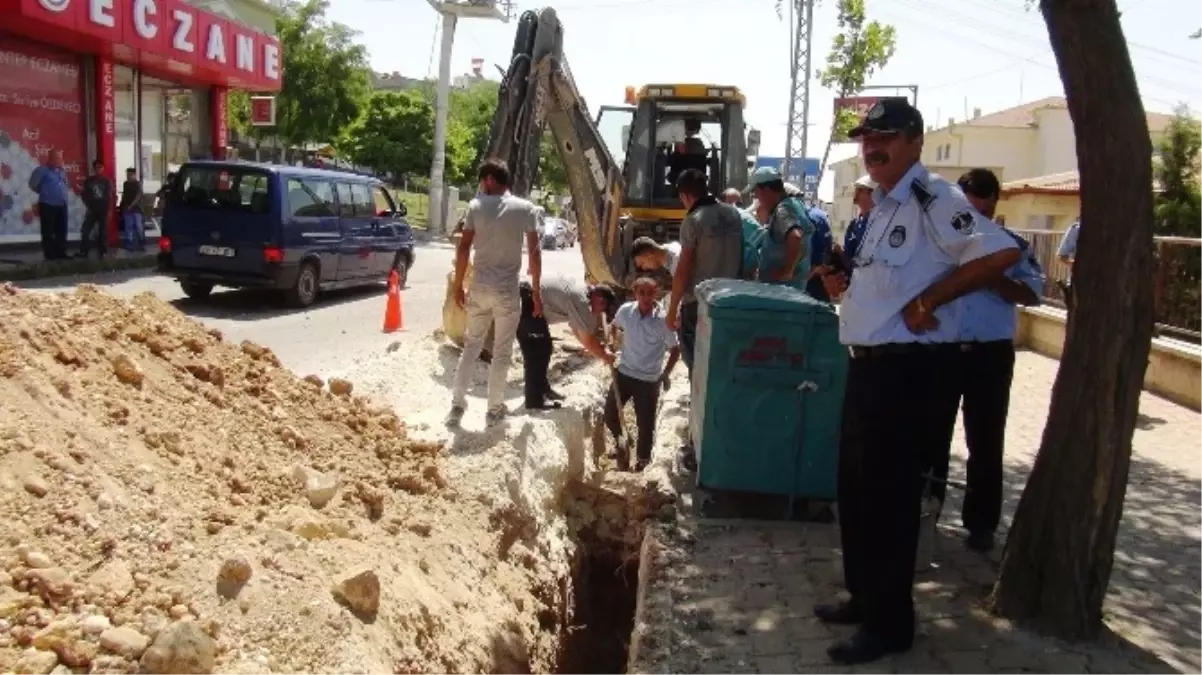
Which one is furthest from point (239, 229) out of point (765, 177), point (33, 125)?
point (765, 177)

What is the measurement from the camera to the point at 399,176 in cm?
4656

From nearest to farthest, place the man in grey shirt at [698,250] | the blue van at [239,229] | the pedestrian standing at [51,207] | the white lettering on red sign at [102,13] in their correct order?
the man in grey shirt at [698,250]
the blue van at [239,229]
the pedestrian standing at [51,207]
the white lettering on red sign at [102,13]

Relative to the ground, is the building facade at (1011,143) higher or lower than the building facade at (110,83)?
higher

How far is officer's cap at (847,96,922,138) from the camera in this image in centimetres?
354

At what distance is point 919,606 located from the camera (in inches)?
159

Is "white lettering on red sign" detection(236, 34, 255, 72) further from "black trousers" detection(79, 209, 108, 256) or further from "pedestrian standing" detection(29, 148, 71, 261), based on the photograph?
"pedestrian standing" detection(29, 148, 71, 261)

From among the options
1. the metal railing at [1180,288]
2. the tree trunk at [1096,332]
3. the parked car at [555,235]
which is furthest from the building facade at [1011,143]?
the tree trunk at [1096,332]

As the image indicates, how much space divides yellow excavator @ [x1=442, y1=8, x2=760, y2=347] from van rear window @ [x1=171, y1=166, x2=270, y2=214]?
3.97 metres

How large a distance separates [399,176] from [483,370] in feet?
128

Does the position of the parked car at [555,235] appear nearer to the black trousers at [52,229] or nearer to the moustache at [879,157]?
the black trousers at [52,229]

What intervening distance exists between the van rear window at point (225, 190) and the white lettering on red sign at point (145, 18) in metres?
6.18

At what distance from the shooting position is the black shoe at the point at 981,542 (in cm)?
478

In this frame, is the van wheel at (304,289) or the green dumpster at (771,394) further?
the van wheel at (304,289)

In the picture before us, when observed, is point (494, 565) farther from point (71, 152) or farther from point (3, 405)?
point (71, 152)
